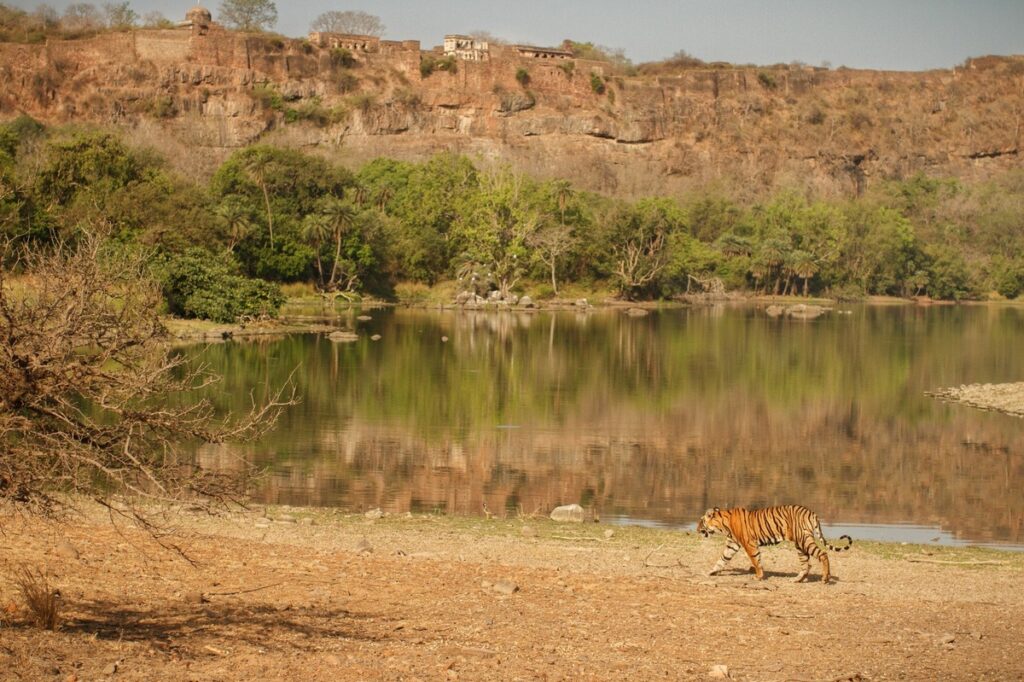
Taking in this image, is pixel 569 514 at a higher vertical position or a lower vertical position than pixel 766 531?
lower

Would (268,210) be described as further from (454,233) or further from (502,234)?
(502,234)

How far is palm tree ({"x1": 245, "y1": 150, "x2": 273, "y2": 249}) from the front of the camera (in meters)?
68.9

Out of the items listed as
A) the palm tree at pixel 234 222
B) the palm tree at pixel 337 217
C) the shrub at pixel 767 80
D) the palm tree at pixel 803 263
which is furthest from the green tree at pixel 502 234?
the shrub at pixel 767 80

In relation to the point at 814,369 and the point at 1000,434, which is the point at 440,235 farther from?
the point at 1000,434

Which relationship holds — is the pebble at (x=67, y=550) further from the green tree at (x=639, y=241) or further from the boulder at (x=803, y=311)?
the green tree at (x=639, y=241)

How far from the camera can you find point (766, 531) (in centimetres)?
1166

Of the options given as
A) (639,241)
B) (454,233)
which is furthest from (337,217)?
(639,241)

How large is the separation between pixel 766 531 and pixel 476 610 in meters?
3.24

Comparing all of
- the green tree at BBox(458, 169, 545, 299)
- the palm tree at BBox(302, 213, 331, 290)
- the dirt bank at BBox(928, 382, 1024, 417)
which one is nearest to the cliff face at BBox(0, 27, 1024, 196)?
the green tree at BBox(458, 169, 545, 299)

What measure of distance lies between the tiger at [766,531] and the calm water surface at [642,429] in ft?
14.2

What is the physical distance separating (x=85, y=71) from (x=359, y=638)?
10479 centimetres

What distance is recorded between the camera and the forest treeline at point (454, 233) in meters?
50.5

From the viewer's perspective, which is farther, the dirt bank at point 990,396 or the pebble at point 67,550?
the dirt bank at point 990,396

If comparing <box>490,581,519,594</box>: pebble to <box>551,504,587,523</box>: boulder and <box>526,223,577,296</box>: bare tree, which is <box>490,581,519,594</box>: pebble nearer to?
<box>551,504,587,523</box>: boulder
